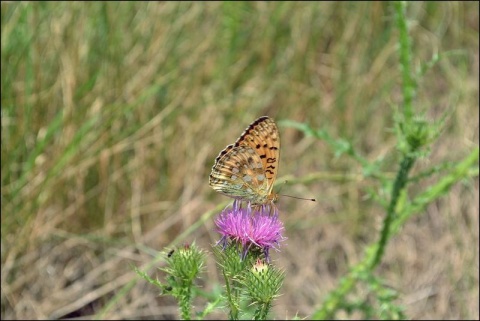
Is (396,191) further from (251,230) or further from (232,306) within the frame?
(232,306)

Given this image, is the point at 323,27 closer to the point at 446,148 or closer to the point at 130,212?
the point at 446,148

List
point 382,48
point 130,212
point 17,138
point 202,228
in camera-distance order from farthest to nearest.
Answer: point 382,48 → point 202,228 → point 130,212 → point 17,138

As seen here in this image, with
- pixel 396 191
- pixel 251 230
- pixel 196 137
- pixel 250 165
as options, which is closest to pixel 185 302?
pixel 251 230

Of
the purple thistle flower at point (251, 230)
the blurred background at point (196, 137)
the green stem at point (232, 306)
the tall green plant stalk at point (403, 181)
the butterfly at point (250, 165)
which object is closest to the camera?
the green stem at point (232, 306)

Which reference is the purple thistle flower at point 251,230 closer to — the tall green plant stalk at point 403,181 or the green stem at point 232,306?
the green stem at point 232,306

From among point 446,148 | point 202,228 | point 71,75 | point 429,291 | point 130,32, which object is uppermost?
point 130,32

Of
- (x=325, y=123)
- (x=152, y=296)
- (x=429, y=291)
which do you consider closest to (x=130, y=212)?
(x=152, y=296)

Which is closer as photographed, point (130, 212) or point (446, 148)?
point (130, 212)

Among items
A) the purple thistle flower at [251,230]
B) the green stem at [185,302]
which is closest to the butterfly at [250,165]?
the purple thistle flower at [251,230]
